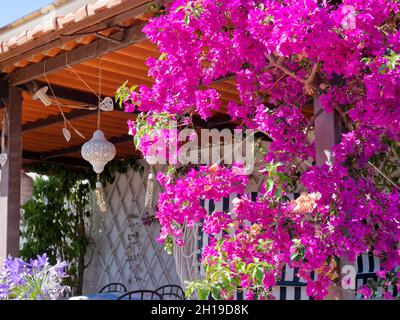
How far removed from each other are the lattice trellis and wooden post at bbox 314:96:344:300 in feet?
14.1

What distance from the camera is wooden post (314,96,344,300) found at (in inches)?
79.8

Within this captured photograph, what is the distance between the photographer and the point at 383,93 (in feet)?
5.96

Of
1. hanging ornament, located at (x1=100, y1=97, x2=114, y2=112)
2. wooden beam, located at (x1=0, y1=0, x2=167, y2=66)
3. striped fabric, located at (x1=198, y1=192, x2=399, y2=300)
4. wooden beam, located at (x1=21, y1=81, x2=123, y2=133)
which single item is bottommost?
striped fabric, located at (x1=198, y1=192, x2=399, y2=300)

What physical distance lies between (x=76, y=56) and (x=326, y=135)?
1672 millimetres

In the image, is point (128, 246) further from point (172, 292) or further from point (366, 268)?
point (366, 268)

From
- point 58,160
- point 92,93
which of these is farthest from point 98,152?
point 58,160

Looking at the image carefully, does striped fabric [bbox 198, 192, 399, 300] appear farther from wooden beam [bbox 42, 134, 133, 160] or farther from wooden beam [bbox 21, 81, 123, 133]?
wooden beam [bbox 42, 134, 133, 160]

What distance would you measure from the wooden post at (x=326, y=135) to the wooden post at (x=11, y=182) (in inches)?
83.6

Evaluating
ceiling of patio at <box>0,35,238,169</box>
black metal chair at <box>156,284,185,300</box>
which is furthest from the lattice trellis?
ceiling of patio at <box>0,35,238,169</box>

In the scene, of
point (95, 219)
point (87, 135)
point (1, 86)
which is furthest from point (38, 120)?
point (95, 219)

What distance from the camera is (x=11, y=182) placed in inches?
143

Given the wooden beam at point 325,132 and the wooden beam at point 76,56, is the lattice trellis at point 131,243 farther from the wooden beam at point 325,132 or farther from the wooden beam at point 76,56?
the wooden beam at point 325,132

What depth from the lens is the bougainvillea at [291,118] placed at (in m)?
1.85
